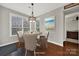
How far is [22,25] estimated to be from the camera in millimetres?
2090

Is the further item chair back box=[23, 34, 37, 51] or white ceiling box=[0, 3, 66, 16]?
chair back box=[23, 34, 37, 51]

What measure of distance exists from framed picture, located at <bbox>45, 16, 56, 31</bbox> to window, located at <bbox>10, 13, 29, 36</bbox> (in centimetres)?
43

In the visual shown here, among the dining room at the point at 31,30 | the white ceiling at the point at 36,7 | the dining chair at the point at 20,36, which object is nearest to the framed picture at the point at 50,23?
the dining room at the point at 31,30

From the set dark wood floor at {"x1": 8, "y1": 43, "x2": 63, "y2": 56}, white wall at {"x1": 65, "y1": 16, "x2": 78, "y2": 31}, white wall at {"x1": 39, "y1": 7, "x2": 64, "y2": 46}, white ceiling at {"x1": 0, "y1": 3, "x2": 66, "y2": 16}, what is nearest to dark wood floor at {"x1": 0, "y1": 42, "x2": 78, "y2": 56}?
dark wood floor at {"x1": 8, "y1": 43, "x2": 63, "y2": 56}

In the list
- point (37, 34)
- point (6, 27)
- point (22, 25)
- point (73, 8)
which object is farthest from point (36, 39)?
point (73, 8)

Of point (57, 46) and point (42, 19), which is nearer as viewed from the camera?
point (57, 46)

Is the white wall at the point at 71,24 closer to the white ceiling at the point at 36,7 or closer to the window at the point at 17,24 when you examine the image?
the white ceiling at the point at 36,7

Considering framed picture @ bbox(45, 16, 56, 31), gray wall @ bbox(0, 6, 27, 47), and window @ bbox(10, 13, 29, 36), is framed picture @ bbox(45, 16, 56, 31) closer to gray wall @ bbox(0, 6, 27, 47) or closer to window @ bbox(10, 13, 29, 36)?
window @ bbox(10, 13, 29, 36)

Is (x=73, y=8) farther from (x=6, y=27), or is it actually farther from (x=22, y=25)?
(x=6, y=27)

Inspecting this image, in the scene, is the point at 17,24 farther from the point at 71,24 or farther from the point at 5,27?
the point at 71,24

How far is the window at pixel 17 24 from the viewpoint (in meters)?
2.06

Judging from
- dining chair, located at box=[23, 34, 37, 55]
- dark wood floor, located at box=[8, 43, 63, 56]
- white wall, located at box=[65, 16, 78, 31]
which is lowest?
dark wood floor, located at box=[8, 43, 63, 56]

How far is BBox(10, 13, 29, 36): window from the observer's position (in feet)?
6.75

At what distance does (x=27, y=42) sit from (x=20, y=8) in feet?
2.37
